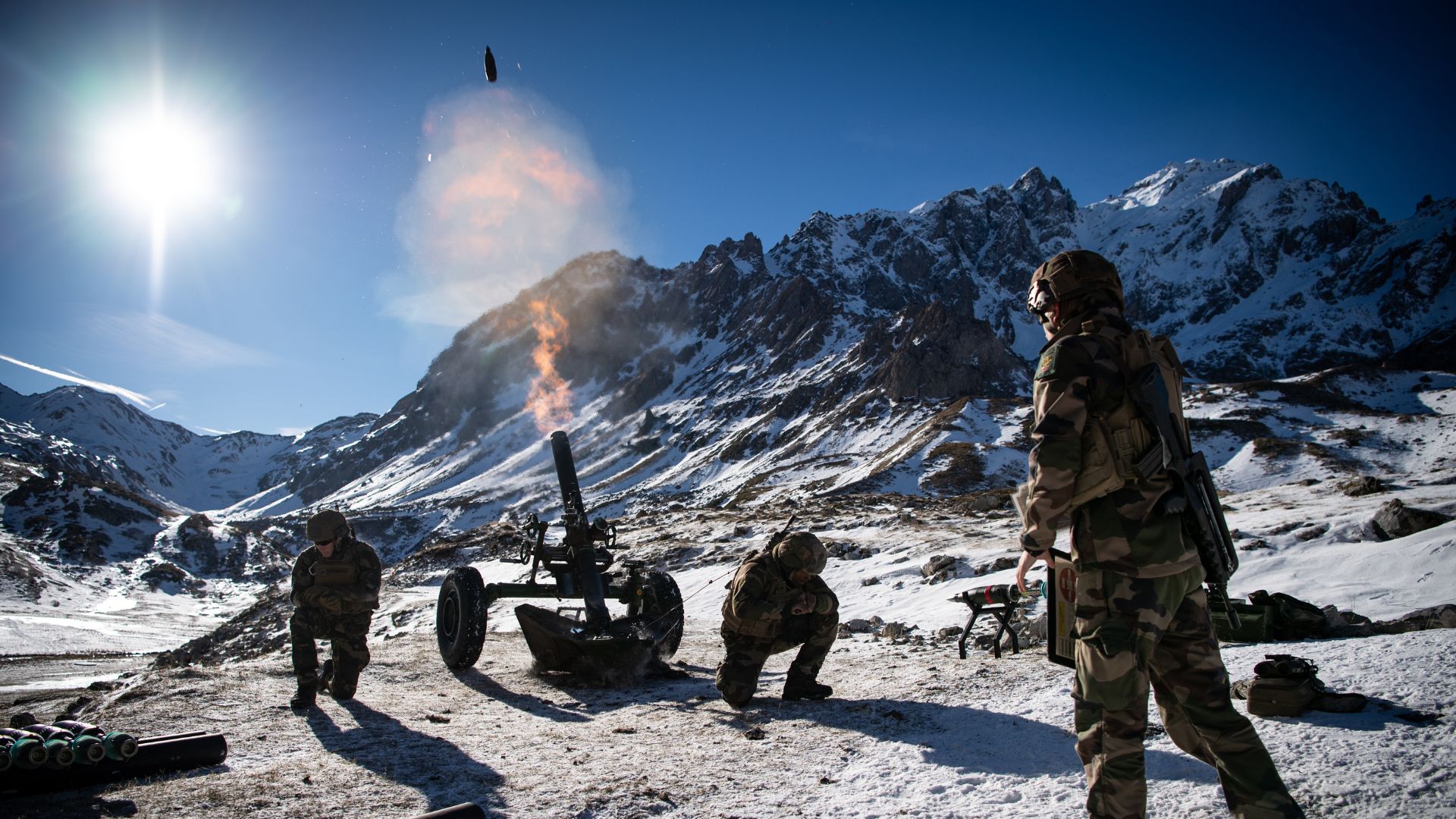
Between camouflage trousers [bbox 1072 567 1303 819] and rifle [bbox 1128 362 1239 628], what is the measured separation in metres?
0.10

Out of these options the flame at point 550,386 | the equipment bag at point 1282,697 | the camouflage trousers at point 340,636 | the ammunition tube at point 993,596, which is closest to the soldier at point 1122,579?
the equipment bag at point 1282,697

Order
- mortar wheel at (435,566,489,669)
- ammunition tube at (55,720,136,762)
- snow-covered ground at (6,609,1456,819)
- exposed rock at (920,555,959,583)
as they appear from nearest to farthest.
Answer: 1. snow-covered ground at (6,609,1456,819)
2. ammunition tube at (55,720,136,762)
3. mortar wheel at (435,566,489,669)
4. exposed rock at (920,555,959,583)

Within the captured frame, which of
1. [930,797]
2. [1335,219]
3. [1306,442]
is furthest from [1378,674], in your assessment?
[1335,219]

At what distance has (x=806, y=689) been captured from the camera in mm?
5766

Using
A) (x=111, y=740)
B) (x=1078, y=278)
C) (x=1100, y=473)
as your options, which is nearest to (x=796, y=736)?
(x=1100, y=473)

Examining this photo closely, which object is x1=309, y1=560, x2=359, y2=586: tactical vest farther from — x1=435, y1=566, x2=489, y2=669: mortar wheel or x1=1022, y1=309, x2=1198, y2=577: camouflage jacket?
x1=1022, y1=309, x2=1198, y2=577: camouflage jacket

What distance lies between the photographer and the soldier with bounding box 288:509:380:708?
6391 mm

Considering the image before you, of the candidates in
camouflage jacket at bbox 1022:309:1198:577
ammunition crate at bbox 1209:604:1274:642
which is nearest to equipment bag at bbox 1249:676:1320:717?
camouflage jacket at bbox 1022:309:1198:577

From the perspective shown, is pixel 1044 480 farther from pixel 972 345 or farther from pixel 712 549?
pixel 972 345

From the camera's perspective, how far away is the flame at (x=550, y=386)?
162 m

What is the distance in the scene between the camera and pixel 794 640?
588cm

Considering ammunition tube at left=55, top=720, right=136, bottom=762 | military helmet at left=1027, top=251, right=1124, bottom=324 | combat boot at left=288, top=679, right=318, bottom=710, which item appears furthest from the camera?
combat boot at left=288, top=679, right=318, bottom=710

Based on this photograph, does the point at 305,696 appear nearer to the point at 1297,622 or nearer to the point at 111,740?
the point at 111,740

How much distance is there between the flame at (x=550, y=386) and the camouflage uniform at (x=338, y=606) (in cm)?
13949
